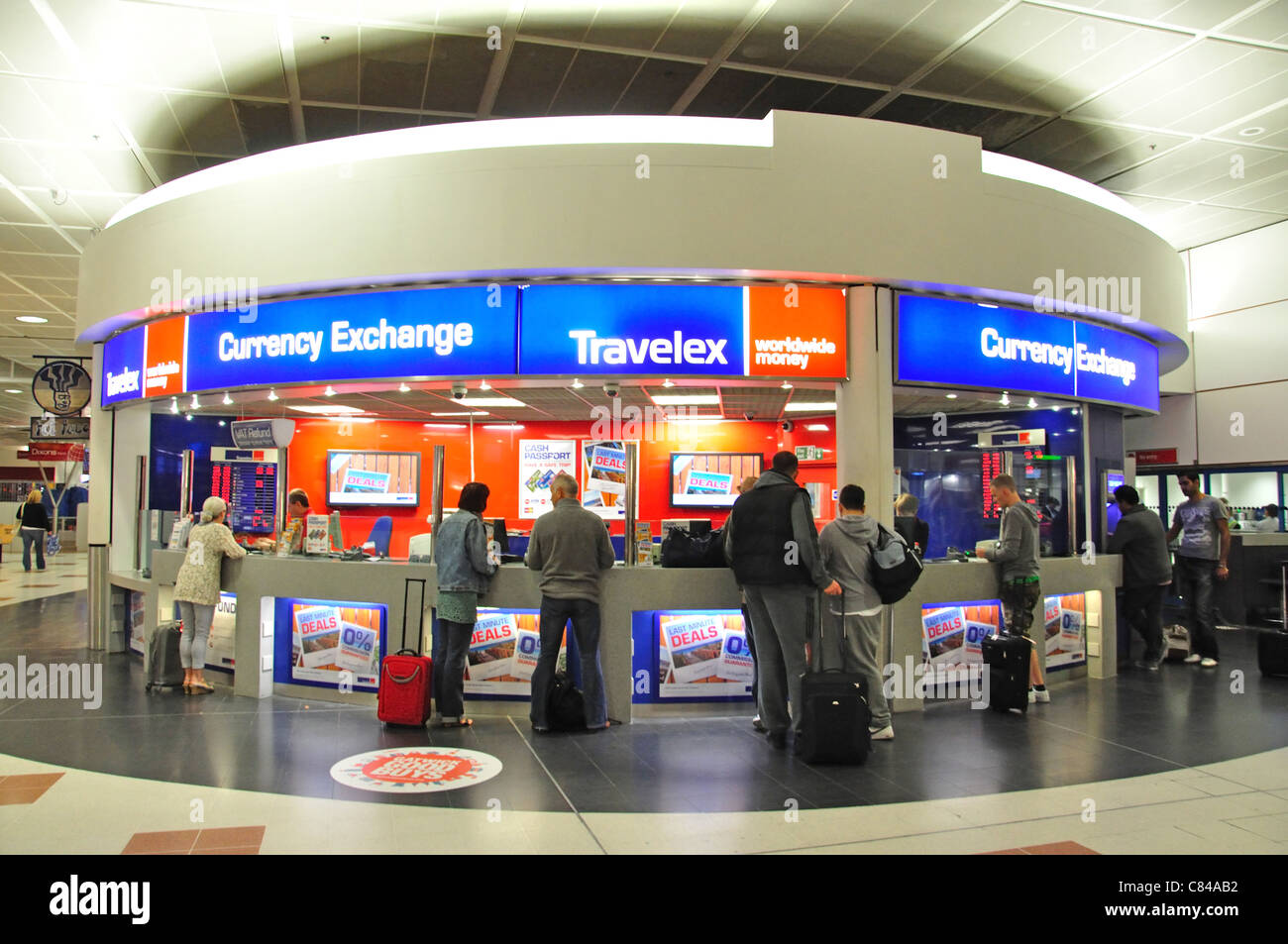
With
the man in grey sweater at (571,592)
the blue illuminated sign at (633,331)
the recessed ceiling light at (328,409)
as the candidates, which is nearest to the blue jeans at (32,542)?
the recessed ceiling light at (328,409)

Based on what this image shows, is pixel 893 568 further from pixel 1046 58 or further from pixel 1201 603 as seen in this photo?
pixel 1201 603

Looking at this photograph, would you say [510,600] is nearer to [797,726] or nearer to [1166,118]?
[797,726]

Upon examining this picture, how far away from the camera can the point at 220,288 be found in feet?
22.3

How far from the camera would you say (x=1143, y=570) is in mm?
7762

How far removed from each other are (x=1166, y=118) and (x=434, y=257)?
687cm

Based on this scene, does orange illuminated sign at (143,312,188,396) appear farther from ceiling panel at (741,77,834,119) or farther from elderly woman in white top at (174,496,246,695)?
ceiling panel at (741,77,834,119)

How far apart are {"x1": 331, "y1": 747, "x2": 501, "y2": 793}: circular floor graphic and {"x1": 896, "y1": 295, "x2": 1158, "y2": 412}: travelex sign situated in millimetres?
3939

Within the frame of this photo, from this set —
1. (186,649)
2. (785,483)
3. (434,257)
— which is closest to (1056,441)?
(785,483)

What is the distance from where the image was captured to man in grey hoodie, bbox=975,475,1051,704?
649 centimetres

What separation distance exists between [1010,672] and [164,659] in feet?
21.1

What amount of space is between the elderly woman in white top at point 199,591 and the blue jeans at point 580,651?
2.84m

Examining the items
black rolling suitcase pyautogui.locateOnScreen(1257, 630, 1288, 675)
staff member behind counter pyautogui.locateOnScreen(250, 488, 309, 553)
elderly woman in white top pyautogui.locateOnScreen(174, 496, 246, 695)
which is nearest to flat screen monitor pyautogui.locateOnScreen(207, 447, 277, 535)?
staff member behind counter pyautogui.locateOnScreen(250, 488, 309, 553)

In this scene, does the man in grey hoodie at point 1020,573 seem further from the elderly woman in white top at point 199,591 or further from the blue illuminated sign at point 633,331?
the elderly woman in white top at point 199,591

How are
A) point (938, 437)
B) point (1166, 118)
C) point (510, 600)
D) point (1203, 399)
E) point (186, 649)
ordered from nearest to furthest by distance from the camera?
point (510, 600) < point (186, 649) < point (1166, 118) < point (938, 437) < point (1203, 399)
